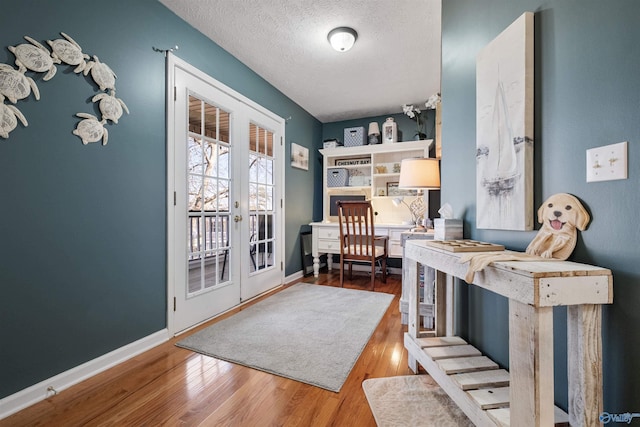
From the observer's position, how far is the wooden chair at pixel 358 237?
3129 millimetres

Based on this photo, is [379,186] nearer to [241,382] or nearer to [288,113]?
[288,113]

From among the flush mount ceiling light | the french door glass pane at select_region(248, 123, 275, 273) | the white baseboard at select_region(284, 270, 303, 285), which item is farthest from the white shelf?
the flush mount ceiling light

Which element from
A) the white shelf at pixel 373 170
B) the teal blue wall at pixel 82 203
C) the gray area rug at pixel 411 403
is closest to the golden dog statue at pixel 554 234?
the gray area rug at pixel 411 403

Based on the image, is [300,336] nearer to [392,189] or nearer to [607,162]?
[607,162]

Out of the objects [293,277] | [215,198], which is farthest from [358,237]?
[215,198]

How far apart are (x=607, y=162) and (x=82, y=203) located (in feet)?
7.56

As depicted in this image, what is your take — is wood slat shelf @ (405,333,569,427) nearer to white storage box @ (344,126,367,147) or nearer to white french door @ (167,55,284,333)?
white french door @ (167,55,284,333)

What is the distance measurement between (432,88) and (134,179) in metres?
3.26

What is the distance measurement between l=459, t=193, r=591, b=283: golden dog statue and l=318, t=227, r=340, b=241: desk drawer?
2.70 m

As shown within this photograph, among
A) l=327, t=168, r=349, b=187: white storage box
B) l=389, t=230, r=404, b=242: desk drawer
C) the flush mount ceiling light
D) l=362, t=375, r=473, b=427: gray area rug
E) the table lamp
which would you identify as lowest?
l=362, t=375, r=473, b=427: gray area rug

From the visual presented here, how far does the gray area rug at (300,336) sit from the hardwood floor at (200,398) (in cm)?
8

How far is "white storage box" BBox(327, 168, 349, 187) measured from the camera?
4148mm

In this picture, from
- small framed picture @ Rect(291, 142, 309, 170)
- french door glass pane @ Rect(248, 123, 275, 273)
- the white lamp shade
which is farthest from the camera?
small framed picture @ Rect(291, 142, 309, 170)

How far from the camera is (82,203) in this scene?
1.51 m
